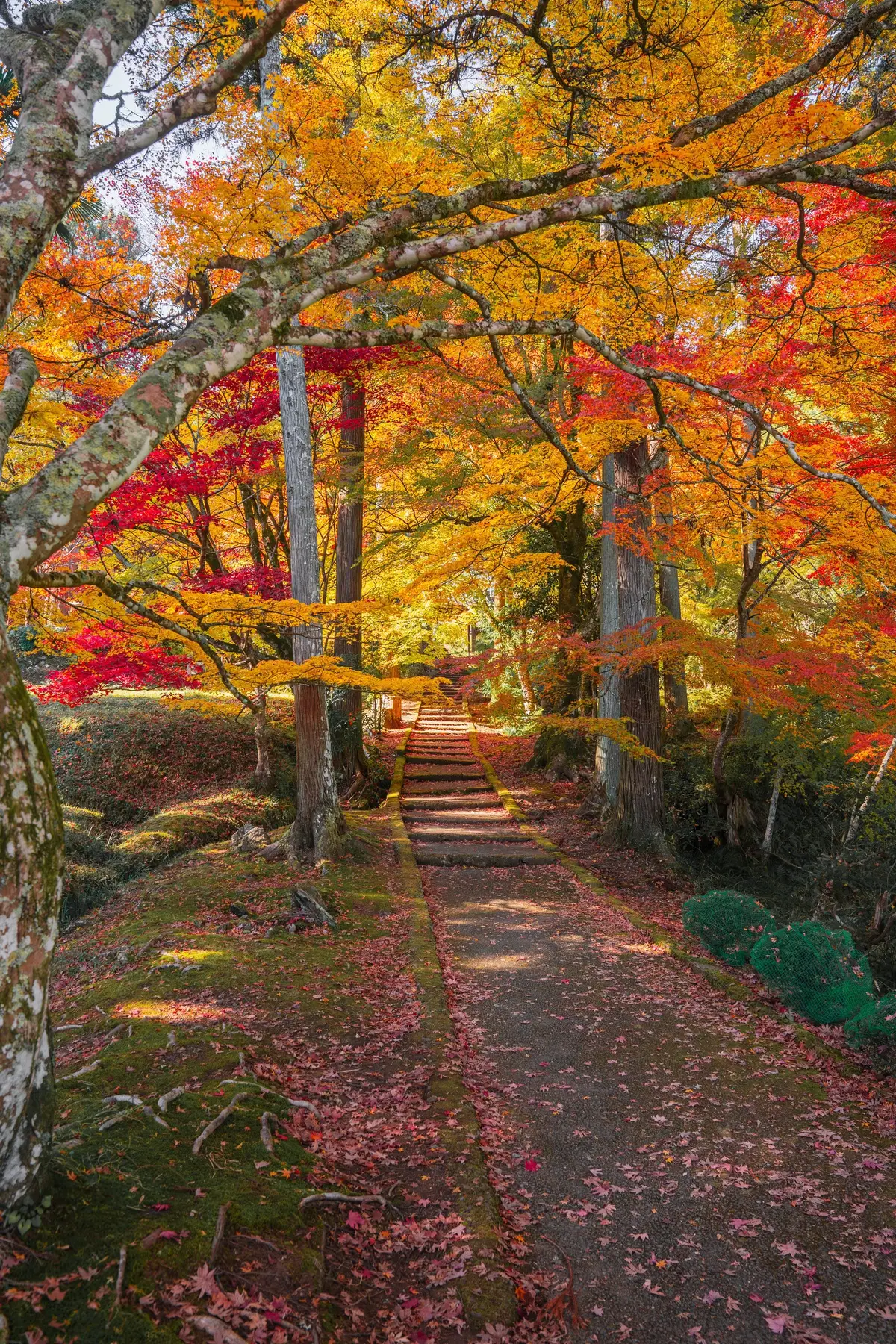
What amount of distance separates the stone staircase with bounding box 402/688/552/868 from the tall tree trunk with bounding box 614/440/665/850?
1.35 m

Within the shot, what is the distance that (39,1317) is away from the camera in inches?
77.5

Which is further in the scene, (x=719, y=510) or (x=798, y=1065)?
(x=719, y=510)

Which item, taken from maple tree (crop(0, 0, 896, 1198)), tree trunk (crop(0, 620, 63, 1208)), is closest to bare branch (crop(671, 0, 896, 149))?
maple tree (crop(0, 0, 896, 1198))

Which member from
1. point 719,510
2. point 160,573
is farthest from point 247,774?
point 719,510

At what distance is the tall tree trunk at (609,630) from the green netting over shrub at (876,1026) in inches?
236

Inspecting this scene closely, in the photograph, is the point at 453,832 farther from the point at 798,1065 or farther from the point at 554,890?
the point at 798,1065

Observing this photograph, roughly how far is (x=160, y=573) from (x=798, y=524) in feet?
29.3

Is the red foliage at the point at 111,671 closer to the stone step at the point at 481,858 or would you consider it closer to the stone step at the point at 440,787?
the stone step at the point at 481,858

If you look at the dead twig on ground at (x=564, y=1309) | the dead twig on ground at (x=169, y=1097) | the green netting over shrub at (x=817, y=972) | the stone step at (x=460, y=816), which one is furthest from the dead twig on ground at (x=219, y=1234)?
the stone step at (x=460, y=816)

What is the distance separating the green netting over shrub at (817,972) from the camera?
17.1 ft

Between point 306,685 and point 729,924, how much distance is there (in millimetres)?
5239

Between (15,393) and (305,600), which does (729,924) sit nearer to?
(305,600)

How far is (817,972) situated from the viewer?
5359mm

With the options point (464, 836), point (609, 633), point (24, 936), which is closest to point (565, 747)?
point (464, 836)
